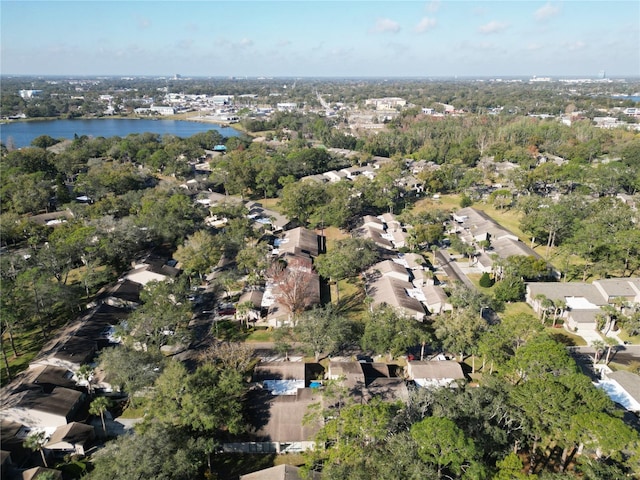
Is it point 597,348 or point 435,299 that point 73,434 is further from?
point 597,348

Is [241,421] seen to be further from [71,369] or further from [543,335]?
[543,335]

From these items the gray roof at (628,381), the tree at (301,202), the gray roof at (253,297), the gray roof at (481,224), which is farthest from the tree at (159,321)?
the gray roof at (481,224)

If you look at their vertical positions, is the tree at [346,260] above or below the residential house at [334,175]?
below

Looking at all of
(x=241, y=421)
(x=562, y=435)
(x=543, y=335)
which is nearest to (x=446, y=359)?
(x=543, y=335)

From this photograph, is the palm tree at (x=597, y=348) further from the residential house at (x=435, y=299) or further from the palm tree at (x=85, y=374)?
the palm tree at (x=85, y=374)

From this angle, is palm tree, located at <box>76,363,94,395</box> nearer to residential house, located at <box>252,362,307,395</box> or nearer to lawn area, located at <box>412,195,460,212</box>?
residential house, located at <box>252,362,307,395</box>
